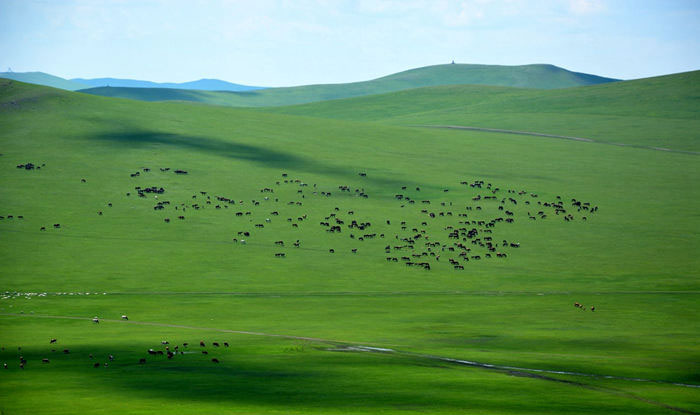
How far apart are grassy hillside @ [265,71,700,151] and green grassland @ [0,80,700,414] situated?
15.7 metres

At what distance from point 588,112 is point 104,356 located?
133m

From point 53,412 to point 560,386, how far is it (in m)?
16.6

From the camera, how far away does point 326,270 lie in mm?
54938

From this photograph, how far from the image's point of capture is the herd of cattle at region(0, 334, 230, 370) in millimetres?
30344

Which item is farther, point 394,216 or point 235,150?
point 235,150

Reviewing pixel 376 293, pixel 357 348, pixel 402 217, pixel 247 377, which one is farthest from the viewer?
pixel 402 217

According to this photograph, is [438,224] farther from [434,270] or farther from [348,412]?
[348,412]

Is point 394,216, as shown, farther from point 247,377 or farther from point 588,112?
point 588,112

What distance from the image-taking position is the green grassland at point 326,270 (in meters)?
28.2

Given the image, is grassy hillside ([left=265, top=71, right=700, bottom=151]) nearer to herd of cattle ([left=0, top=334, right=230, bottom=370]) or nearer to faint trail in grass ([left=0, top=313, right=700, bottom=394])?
faint trail in grass ([left=0, top=313, right=700, bottom=394])

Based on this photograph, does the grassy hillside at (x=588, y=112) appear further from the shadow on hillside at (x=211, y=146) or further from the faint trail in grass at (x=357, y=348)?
the faint trail in grass at (x=357, y=348)

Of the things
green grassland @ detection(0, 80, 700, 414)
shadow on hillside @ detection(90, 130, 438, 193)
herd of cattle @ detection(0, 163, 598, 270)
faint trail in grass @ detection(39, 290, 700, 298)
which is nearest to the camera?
green grassland @ detection(0, 80, 700, 414)

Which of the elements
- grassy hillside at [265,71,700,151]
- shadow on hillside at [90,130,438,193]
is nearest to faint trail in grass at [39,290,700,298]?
shadow on hillside at [90,130,438,193]

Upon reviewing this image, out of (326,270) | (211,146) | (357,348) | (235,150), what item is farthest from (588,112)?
(357,348)
